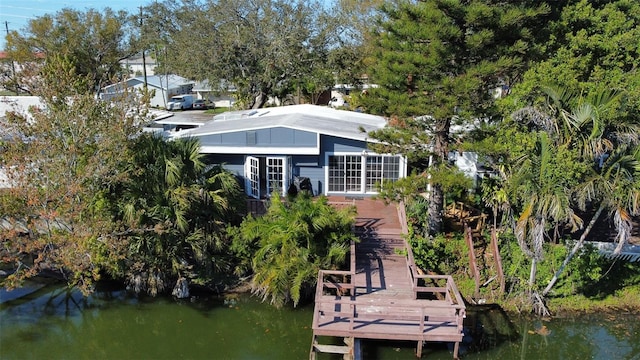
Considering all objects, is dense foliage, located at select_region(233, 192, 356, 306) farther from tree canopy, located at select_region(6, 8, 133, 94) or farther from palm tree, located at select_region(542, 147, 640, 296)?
tree canopy, located at select_region(6, 8, 133, 94)

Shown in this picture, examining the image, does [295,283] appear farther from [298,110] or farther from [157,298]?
Answer: [298,110]

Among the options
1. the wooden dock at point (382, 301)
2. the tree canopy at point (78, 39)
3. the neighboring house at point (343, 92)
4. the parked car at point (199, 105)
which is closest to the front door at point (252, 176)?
the wooden dock at point (382, 301)

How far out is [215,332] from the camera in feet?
39.6

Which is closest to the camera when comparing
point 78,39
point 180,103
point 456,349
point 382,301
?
point 456,349

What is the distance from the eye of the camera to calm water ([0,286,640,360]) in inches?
442

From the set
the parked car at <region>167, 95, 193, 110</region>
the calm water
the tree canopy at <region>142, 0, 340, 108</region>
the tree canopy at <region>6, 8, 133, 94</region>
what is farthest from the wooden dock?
the parked car at <region>167, 95, 193, 110</region>

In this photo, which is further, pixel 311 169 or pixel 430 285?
pixel 311 169

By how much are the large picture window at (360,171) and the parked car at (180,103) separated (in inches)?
1230

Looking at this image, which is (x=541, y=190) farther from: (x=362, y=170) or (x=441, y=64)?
(x=362, y=170)

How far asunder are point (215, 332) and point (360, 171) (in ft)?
24.7

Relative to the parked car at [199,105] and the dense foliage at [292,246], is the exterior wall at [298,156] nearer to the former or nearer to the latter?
the dense foliage at [292,246]

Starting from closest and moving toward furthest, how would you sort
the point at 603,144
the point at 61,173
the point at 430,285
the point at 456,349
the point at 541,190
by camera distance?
the point at 456,349 → the point at 541,190 → the point at 603,144 → the point at 61,173 → the point at 430,285

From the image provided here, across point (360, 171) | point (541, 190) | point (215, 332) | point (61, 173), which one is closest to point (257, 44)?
point (360, 171)

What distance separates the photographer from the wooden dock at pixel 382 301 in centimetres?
1044
